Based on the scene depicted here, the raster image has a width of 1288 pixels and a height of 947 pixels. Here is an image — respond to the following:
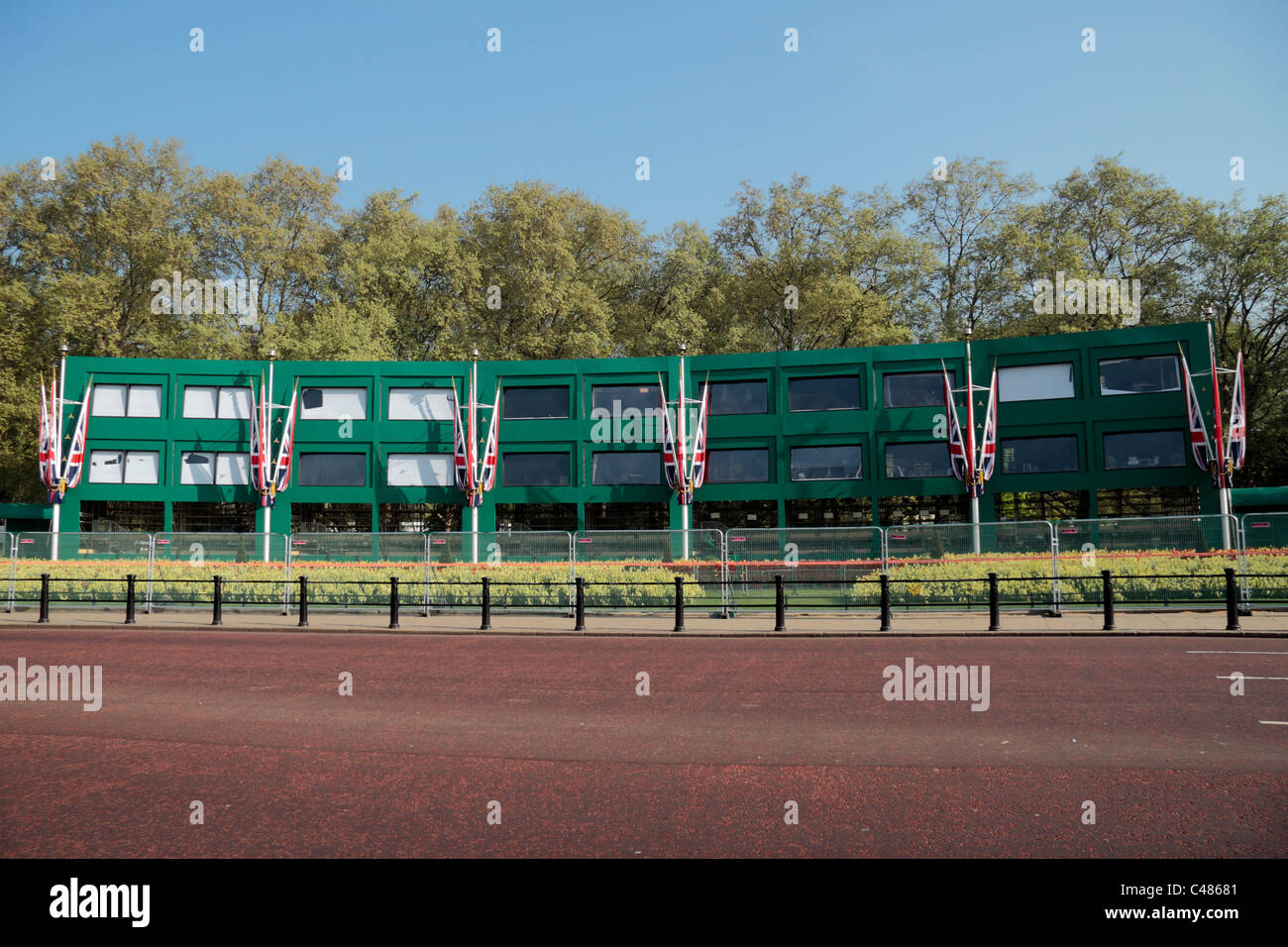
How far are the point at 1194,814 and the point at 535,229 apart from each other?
54178 millimetres

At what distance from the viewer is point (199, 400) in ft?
135

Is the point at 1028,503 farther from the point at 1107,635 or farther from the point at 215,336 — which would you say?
the point at 215,336

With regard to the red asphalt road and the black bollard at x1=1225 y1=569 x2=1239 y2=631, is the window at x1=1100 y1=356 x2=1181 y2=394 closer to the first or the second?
the black bollard at x1=1225 y1=569 x2=1239 y2=631

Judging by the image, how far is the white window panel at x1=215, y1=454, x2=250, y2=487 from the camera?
133 feet

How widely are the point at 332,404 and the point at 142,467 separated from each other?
9.60 meters

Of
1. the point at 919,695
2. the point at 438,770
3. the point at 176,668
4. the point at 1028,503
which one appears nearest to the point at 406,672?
the point at 176,668

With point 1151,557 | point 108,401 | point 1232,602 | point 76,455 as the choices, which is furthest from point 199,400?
point 1232,602

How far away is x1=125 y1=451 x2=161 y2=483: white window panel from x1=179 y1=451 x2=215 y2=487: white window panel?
1.22m

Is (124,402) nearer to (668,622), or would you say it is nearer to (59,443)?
(59,443)

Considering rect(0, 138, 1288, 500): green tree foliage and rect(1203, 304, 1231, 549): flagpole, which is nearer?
rect(1203, 304, 1231, 549): flagpole

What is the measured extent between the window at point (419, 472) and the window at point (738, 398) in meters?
13.5

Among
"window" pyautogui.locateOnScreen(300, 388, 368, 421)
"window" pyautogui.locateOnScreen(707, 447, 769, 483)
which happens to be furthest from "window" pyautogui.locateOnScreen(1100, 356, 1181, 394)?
"window" pyautogui.locateOnScreen(300, 388, 368, 421)

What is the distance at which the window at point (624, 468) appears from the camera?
4012 centimetres

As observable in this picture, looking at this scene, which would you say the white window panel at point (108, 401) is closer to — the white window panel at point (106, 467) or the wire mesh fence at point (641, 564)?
the white window panel at point (106, 467)
